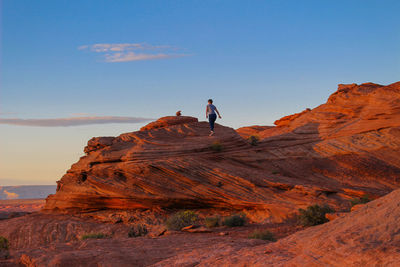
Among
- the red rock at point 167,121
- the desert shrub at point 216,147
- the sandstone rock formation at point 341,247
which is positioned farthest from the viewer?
the red rock at point 167,121

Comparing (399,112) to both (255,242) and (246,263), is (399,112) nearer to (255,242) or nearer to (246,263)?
(255,242)

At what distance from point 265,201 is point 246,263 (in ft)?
39.0

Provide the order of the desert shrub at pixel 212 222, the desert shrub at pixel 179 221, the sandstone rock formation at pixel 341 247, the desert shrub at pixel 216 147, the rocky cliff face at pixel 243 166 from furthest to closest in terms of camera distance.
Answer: the desert shrub at pixel 216 147
the rocky cliff face at pixel 243 166
the desert shrub at pixel 212 222
the desert shrub at pixel 179 221
the sandstone rock formation at pixel 341 247

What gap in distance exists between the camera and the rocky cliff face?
1911 cm

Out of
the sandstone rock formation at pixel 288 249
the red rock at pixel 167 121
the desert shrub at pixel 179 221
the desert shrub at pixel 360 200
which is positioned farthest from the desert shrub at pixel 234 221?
the red rock at pixel 167 121

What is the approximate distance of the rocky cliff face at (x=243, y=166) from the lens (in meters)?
19.1

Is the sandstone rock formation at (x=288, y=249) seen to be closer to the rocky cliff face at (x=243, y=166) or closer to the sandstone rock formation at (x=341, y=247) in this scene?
the sandstone rock formation at (x=341, y=247)

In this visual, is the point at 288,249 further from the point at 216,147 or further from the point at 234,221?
the point at 216,147

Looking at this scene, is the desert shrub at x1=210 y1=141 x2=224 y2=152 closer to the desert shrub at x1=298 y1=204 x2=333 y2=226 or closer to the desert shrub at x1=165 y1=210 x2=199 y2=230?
the desert shrub at x1=165 y1=210 x2=199 y2=230

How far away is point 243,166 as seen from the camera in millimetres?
21531

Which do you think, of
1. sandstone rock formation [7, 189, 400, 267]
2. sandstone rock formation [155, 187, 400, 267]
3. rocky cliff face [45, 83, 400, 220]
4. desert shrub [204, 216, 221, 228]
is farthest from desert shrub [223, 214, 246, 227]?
sandstone rock formation [155, 187, 400, 267]

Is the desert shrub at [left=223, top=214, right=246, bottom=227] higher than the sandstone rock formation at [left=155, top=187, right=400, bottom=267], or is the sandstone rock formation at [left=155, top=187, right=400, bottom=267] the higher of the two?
the sandstone rock formation at [left=155, top=187, right=400, bottom=267]

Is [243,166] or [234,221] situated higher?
[243,166]

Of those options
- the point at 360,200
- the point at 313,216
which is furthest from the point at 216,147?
the point at 313,216
